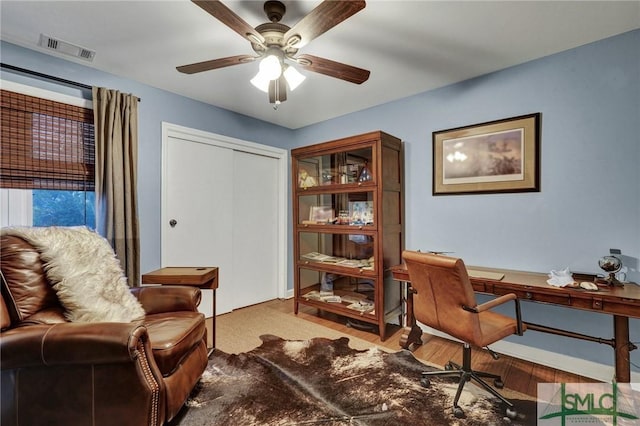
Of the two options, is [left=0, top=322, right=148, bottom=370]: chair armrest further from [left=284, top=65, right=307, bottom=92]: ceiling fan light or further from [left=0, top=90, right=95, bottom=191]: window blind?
[left=284, top=65, right=307, bottom=92]: ceiling fan light

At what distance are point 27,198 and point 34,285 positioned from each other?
1108 millimetres

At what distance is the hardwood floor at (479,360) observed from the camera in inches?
76.2

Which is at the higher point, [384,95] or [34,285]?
[384,95]

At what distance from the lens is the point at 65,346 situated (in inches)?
44.8

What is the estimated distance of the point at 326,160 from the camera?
303 cm

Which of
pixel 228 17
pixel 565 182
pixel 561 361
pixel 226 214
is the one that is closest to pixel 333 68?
pixel 228 17

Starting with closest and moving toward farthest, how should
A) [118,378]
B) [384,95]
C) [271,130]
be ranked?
[118,378]
[384,95]
[271,130]

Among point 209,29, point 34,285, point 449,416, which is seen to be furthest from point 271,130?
point 449,416

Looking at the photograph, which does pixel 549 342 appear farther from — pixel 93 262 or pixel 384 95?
pixel 93 262

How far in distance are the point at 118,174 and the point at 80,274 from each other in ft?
3.67

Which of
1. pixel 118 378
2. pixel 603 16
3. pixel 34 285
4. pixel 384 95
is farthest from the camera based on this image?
pixel 384 95

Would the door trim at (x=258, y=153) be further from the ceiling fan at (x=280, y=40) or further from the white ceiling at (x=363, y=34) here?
the ceiling fan at (x=280, y=40)

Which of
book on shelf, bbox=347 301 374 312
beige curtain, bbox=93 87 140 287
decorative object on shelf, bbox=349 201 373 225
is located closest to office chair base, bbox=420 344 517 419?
book on shelf, bbox=347 301 374 312

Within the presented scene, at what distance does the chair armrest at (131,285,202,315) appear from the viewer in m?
1.87
